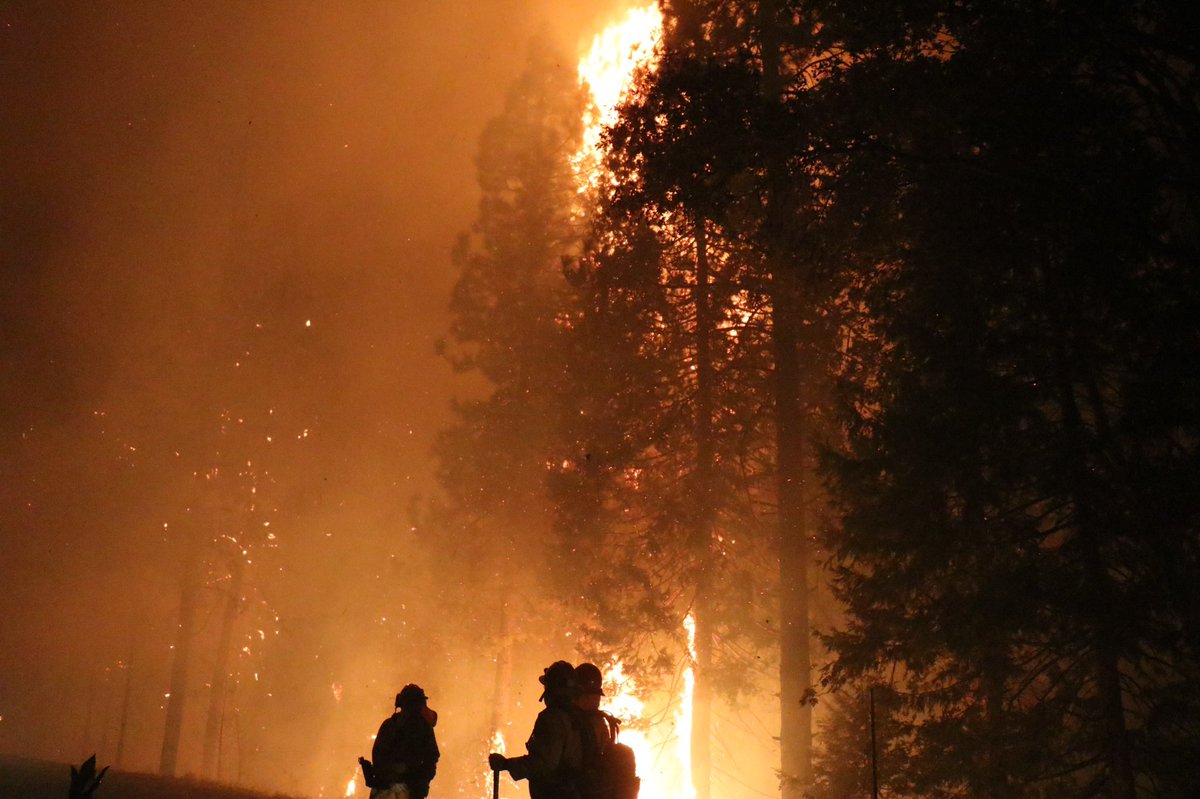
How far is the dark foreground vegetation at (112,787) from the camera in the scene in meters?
13.5

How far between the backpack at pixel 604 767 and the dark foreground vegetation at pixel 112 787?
11228 millimetres

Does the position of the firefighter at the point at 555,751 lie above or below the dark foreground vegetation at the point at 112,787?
above

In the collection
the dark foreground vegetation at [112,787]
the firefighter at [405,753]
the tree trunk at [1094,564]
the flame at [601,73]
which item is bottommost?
the dark foreground vegetation at [112,787]

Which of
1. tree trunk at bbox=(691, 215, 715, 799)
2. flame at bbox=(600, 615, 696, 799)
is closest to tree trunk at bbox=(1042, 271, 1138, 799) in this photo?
tree trunk at bbox=(691, 215, 715, 799)

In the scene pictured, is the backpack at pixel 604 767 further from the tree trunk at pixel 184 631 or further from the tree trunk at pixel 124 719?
the tree trunk at pixel 184 631

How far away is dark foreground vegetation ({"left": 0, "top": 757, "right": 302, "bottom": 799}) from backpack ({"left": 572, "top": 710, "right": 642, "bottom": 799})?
36.8 ft

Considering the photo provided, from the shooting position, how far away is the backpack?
225 inches

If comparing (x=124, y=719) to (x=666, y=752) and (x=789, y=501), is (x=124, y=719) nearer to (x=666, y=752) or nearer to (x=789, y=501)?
(x=666, y=752)

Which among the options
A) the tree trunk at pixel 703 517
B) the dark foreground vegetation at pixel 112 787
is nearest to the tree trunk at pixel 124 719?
the dark foreground vegetation at pixel 112 787

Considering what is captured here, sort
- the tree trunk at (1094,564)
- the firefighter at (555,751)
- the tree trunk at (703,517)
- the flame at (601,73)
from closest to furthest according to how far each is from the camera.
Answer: the firefighter at (555,751), the tree trunk at (1094,564), the tree trunk at (703,517), the flame at (601,73)

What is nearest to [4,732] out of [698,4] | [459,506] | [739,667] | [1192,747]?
[459,506]

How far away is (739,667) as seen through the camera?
19.8 m

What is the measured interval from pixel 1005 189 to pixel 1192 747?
19.3ft

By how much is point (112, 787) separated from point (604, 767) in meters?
13.1
